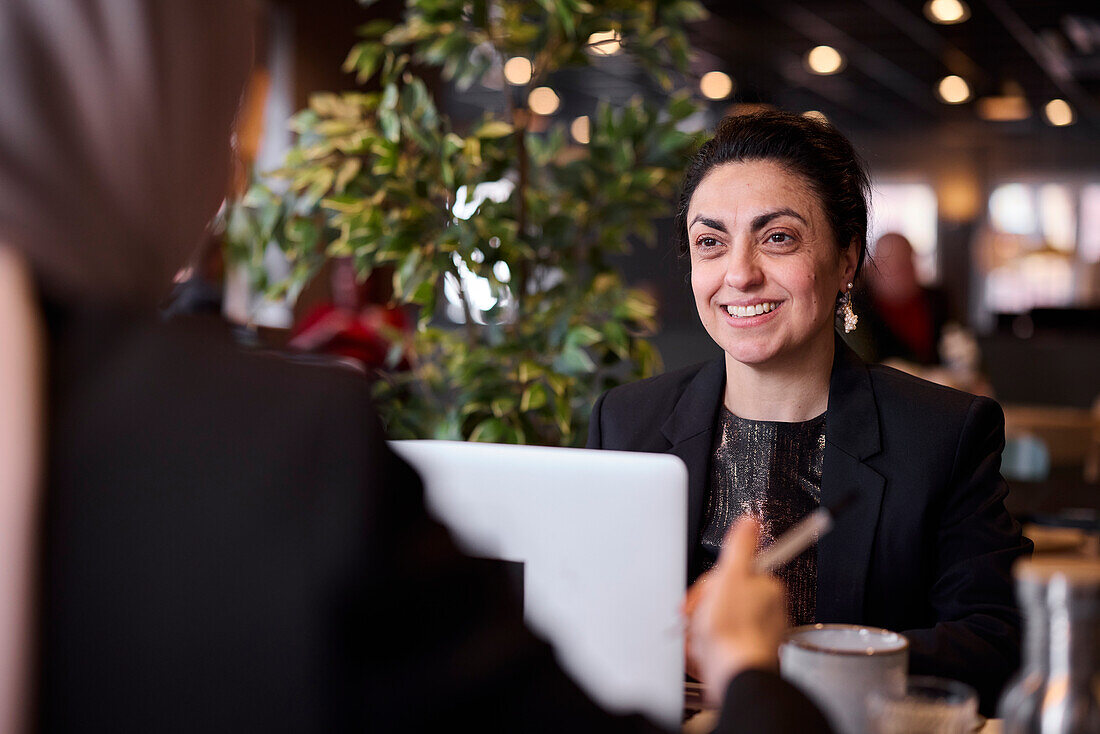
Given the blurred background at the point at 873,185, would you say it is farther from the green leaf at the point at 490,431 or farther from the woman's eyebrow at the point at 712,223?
the woman's eyebrow at the point at 712,223

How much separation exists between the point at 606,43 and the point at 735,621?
6.61 ft

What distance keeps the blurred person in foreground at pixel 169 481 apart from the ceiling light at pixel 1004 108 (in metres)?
11.5

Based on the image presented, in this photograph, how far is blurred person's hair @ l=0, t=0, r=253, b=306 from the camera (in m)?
0.59

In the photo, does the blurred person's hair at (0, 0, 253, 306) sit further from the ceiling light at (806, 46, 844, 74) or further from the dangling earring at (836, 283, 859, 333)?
the ceiling light at (806, 46, 844, 74)

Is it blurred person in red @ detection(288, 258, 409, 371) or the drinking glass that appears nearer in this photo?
the drinking glass

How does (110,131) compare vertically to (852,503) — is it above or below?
above

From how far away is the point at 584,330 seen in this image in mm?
2314

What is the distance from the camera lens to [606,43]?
2.56 meters

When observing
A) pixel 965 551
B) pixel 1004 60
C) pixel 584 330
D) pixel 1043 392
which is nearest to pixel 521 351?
pixel 584 330

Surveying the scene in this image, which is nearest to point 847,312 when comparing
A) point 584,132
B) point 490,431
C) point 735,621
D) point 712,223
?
point 712,223

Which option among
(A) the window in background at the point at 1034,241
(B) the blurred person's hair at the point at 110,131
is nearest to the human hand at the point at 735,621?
(B) the blurred person's hair at the point at 110,131

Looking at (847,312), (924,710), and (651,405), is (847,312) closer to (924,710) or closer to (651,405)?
(651,405)

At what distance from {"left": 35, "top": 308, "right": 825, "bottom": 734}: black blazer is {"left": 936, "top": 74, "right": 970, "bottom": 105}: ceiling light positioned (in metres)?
10.6

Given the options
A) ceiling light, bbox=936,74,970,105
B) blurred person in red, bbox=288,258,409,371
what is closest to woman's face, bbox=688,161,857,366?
blurred person in red, bbox=288,258,409,371
